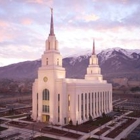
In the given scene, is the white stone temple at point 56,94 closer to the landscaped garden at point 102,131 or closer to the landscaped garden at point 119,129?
the landscaped garden at point 102,131

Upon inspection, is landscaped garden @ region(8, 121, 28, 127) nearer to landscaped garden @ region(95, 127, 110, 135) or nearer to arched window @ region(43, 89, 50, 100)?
arched window @ region(43, 89, 50, 100)

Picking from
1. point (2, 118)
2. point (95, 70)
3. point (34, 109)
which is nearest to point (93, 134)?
point (34, 109)

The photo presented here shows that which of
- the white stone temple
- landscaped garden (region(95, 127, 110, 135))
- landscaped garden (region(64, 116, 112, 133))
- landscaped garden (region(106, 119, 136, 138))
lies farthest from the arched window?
landscaped garden (region(106, 119, 136, 138))

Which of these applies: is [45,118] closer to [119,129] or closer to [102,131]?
[102,131]

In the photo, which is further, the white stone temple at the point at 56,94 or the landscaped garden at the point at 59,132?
the white stone temple at the point at 56,94

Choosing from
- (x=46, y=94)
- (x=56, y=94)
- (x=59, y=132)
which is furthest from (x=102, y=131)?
(x=46, y=94)

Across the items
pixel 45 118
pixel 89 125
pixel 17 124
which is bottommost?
pixel 89 125

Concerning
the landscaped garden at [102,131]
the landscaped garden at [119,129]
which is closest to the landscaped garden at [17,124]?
the landscaped garden at [102,131]

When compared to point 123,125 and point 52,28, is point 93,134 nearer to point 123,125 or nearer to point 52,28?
point 123,125

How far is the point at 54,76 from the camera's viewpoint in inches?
1857

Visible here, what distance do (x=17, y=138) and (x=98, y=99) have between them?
85.0ft

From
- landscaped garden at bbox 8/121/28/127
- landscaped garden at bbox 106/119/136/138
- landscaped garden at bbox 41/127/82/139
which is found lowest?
landscaped garden at bbox 106/119/136/138

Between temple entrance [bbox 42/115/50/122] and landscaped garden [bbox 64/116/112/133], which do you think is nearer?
landscaped garden [bbox 64/116/112/133]

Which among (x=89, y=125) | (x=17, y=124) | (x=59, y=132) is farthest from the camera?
(x=89, y=125)
